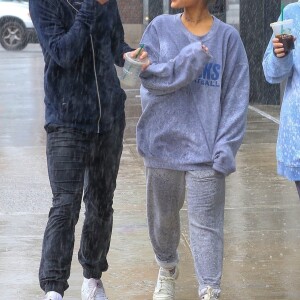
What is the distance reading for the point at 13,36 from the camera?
2739 cm

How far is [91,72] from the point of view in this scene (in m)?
4.78

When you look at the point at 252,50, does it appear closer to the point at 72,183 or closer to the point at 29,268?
the point at 29,268

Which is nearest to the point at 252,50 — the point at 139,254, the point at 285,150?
the point at 139,254

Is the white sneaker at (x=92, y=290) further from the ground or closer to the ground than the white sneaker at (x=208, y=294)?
closer to the ground

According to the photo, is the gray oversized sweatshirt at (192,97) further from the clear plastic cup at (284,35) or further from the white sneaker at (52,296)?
the white sneaker at (52,296)

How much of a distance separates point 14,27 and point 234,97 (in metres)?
23.2

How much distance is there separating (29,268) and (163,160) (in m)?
1.42

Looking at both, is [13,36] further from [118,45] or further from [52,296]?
[52,296]

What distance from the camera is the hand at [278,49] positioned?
464 cm

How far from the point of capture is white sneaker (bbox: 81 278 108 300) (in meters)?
5.08

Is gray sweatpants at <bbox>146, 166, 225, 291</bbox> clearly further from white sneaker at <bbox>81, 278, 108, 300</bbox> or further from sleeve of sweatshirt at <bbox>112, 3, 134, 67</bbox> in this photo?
sleeve of sweatshirt at <bbox>112, 3, 134, 67</bbox>

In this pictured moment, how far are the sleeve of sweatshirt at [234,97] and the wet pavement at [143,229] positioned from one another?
987 millimetres

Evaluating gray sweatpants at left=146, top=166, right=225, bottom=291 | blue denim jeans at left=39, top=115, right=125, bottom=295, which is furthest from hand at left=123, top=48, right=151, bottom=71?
gray sweatpants at left=146, top=166, right=225, bottom=291

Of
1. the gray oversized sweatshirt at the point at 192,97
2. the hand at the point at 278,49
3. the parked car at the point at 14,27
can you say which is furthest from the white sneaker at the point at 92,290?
the parked car at the point at 14,27
